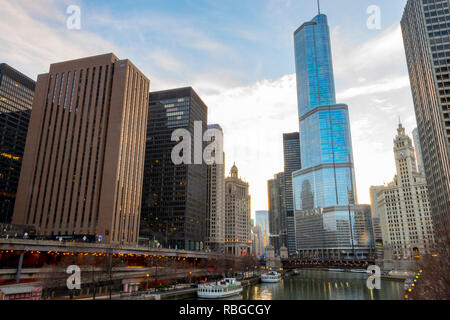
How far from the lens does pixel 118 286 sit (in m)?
74.9

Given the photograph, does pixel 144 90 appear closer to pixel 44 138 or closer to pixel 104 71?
pixel 104 71

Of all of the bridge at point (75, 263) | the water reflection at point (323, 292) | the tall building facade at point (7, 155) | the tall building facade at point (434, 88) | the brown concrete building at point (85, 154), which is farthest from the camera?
the tall building facade at point (7, 155)

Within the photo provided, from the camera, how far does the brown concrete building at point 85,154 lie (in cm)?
13188

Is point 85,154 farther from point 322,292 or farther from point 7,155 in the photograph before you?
point 322,292

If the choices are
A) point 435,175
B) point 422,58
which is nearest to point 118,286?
point 435,175

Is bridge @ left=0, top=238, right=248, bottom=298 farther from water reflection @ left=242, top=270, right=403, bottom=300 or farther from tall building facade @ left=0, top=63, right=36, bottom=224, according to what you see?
tall building facade @ left=0, top=63, right=36, bottom=224

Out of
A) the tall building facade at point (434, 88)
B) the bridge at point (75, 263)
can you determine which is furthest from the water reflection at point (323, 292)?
the tall building facade at point (434, 88)

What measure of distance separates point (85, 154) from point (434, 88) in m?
140

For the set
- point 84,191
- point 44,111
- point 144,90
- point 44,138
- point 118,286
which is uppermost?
point 144,90

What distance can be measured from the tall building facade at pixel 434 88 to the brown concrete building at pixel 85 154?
121372mm

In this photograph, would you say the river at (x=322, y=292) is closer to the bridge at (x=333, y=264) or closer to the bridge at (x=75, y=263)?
the bridge at (x=75, y=263)

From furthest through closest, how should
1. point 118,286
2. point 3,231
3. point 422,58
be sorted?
point 422,58 → point 3,231 → point 118,286

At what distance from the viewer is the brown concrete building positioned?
131875mm
